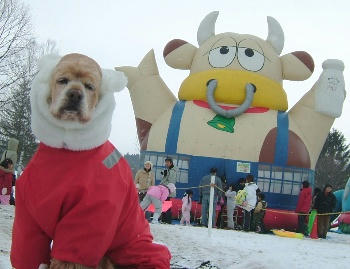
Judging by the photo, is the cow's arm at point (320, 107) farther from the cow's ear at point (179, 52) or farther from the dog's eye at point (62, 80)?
the dog's eye at point (62, 80)

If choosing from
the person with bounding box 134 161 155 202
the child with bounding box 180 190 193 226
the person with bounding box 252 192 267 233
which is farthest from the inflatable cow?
the person with bounding box 134 161 155 202

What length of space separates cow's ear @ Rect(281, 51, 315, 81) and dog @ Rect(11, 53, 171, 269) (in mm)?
12593

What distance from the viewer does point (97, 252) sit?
2516mm

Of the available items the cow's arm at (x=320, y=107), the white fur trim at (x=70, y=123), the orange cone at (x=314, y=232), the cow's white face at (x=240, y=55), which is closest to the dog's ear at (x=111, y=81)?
the white fur trim at (x=70, y=123)

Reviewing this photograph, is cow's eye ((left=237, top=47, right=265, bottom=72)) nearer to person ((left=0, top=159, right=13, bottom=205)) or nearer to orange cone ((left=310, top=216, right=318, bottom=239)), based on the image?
orange cone ((left=310, top=216, right=318, bottom=239))

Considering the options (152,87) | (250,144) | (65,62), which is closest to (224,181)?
(250,144)

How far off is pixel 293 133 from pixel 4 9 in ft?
42.8

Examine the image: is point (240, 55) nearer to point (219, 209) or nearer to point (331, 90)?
point (331, 90)

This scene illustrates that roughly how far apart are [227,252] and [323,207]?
5555mm

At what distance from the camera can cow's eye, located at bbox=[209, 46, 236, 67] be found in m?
14.1

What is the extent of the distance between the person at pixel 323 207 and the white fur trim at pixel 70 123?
9.38 metres

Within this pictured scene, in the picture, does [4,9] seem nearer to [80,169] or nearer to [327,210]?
[327,210]

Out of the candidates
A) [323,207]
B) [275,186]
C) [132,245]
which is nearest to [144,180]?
[323,207]

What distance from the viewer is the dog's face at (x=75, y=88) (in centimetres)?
264
